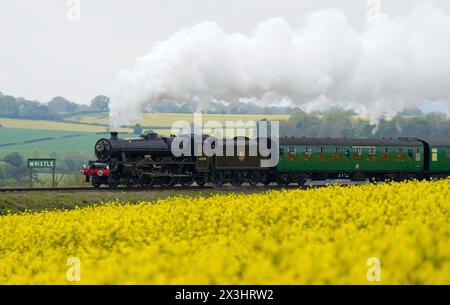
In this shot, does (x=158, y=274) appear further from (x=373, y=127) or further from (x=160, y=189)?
(x=373, y=127)

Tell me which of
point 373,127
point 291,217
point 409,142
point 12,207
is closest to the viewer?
point 291,217

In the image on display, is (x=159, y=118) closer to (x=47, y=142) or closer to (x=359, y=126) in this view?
(x=47, y=142)

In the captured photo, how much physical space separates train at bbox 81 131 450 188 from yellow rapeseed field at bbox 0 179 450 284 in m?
17.0

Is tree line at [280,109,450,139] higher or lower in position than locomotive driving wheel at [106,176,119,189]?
higher

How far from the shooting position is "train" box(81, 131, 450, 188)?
124 feet

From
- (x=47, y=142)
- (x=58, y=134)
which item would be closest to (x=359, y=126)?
(x=58, y=134)

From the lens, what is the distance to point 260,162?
41344mm

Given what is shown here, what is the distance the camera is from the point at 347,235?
12.5 metres

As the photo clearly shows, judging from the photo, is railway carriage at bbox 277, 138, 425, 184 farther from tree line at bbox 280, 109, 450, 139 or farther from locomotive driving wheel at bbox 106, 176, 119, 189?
tree line at bbox 280, 109, 450, 139

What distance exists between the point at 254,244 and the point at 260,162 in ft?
94.2

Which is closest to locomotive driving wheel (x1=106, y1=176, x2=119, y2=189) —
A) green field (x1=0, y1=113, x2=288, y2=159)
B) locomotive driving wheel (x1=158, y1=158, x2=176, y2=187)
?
locomotive driving wheel (x1=158, y1=158, x2=176, y2=187)
